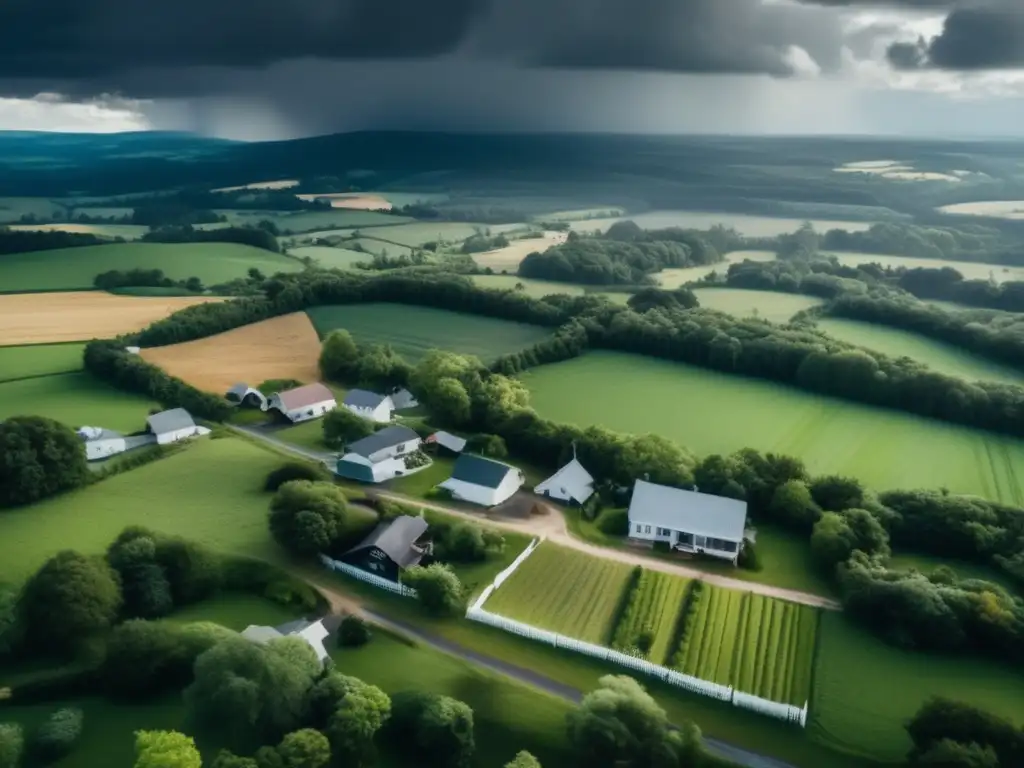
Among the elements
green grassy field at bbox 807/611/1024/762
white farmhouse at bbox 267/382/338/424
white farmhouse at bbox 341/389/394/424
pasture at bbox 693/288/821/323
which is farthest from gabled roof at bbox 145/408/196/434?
pasture at bbox 693/288/821/323

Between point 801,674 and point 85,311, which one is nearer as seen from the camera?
point 801,674

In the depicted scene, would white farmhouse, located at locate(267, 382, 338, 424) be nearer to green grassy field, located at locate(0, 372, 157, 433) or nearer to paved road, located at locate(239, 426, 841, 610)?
green grassy field, located at locate(0, 372, 157, 433)

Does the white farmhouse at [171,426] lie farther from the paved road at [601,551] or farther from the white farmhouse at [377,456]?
the paved road at [601,551]

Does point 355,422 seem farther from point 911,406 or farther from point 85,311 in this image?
point 85,311

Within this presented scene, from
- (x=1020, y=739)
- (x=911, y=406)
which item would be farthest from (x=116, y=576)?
(x=911, y=406)

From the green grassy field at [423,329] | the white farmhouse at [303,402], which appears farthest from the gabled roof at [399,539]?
the green grassy field at [423,329]

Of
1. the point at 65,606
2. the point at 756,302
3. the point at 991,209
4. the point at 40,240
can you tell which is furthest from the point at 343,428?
the point at 991,209

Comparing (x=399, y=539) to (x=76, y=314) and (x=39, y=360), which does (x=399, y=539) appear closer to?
(x=39, y=360)
